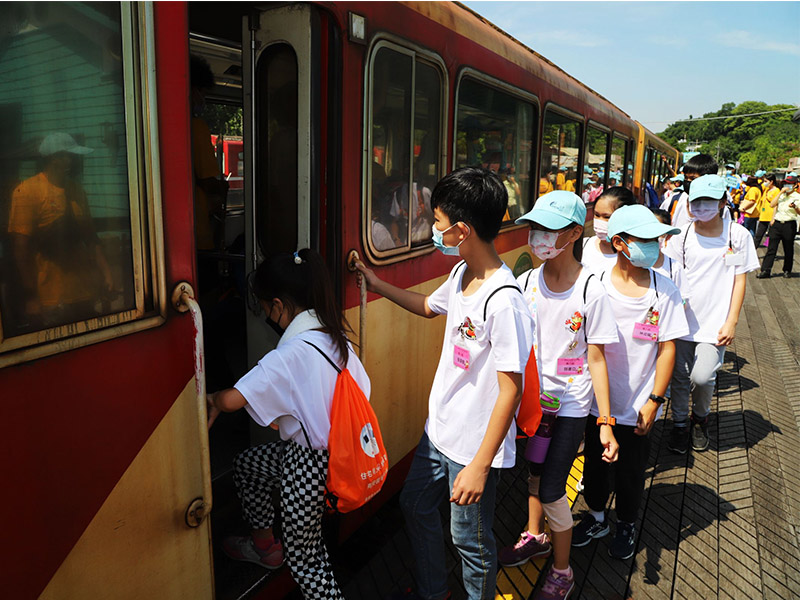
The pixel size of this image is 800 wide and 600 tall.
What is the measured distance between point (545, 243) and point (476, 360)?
63cm

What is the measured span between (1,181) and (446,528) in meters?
2.79

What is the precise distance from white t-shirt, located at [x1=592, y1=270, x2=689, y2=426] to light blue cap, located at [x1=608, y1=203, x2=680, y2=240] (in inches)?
10.8

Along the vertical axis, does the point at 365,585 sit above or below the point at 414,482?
below

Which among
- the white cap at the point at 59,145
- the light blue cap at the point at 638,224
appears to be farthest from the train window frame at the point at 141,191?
the light blue cap at the point at 638,224

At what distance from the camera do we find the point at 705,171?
504cm

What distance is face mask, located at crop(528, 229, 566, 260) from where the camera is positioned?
237cm

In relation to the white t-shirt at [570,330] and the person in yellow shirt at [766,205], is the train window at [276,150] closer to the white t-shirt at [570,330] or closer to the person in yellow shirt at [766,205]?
the white t-shirt at [570,330]

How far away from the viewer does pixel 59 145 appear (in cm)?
141

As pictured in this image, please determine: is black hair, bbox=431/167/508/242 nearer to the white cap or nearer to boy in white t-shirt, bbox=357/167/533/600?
boy in white t-shirt, bbox=357/167/533/600

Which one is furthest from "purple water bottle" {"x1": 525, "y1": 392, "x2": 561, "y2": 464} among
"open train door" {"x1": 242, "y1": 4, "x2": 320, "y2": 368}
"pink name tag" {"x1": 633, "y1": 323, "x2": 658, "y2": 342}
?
"open train door" {"x1": 242, "y1": 4, "x2": 320, "y2": 368}

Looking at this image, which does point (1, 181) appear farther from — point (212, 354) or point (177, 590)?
point (212, 354)

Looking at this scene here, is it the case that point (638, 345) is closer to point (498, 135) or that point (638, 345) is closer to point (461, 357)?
point (461, 357)

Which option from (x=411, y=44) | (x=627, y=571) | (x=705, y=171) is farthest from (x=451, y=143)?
(x=705, y=171)

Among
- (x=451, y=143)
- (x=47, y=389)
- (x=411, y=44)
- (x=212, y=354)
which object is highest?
(x=411, y=44)
